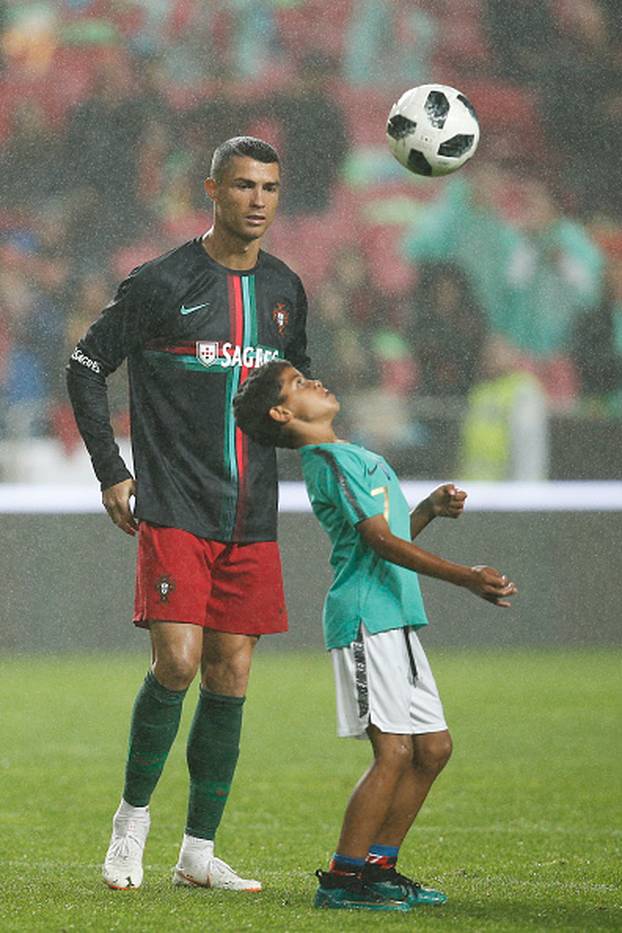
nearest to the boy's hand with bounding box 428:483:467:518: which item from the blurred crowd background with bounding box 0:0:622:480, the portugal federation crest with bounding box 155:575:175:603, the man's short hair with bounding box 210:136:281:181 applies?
the portugal federation crest with bounding box 155:575:175:603

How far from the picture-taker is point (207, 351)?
162 inches

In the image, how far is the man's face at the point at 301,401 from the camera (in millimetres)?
3762

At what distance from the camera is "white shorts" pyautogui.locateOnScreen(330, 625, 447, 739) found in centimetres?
364

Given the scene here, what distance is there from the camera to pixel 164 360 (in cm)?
412

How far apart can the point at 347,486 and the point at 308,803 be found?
81.6 inches

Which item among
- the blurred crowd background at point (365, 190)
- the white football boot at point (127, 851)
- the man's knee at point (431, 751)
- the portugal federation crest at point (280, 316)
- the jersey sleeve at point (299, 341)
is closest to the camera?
the man's knee at point (431, 751)

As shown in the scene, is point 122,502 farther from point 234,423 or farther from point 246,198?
point 246,198

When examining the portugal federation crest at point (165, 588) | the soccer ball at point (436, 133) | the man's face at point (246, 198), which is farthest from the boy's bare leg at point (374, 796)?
the soccer ball at point (436, 133)

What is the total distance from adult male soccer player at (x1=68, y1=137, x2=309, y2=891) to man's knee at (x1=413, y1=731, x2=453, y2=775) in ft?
1.79

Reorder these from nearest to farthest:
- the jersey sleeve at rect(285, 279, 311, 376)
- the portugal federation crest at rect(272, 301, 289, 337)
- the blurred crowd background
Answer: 1. the portugal federation crest at rect(272, 301, 289, 337)
2. the jersey sleeve at rect(285, 279, 311, 376)
3. the blurred crowd background

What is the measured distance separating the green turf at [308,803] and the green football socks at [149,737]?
8.5 inches

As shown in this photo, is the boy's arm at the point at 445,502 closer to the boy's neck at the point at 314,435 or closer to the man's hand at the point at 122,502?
the boy's neck at the point at 314,435

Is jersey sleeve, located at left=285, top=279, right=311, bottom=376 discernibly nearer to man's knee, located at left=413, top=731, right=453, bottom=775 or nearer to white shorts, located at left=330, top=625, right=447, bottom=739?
white shorts, located at left=330, top=625, right=447, bottom=739

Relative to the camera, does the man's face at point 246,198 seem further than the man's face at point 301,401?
Yes
